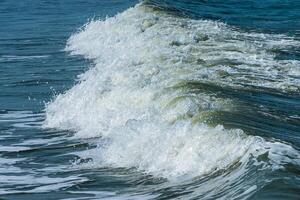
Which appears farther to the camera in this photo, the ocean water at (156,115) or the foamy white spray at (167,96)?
the foamy white spray at (167,96)

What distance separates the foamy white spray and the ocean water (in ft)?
0.08

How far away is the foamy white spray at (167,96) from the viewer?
8898mm

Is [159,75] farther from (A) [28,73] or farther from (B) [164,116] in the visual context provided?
(A) [28,73]

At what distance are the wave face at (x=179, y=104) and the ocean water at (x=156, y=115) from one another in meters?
0.02

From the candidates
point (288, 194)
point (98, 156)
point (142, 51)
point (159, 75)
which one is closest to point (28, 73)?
point (142, 51)

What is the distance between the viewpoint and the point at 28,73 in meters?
19.2

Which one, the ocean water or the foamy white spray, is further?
the foamy white spray

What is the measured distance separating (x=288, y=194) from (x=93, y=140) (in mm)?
5140

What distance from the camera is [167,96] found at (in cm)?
1207

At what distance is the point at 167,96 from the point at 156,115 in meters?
0.97

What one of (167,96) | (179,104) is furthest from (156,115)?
(167,96)

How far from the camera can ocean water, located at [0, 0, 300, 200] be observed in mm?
8219

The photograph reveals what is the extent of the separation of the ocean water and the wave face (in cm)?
2

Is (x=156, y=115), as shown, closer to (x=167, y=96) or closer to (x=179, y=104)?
(x=179, y=104)
